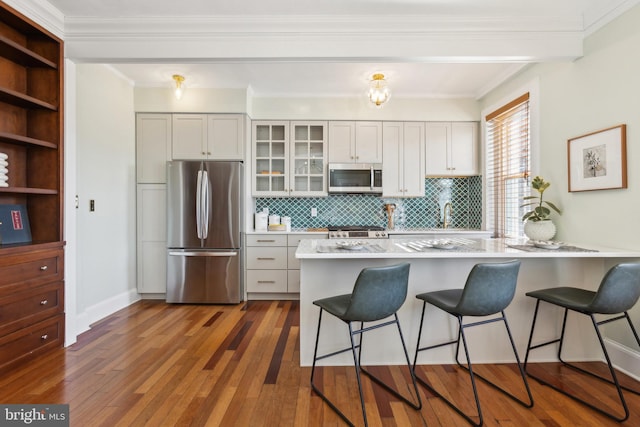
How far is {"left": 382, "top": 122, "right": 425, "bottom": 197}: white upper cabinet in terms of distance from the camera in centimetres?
446

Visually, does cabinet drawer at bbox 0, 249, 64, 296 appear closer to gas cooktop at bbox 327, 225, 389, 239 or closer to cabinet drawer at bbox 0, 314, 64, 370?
cabinet drawer at bbox 0, 314, 64, 370

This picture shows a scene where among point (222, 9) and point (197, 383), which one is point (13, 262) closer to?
point (197, 383)

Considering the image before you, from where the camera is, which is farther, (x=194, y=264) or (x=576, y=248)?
(x=194, y=264)

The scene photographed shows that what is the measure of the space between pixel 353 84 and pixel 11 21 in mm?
3141

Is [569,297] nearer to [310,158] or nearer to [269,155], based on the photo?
[310,158]

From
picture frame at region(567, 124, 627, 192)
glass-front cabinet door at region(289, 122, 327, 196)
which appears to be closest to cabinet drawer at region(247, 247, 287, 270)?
glass-front cabinet door at region(289, 122, 327, 196)

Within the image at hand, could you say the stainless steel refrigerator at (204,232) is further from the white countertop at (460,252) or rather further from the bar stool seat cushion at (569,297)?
the bar stool seat cushion at (569,297)

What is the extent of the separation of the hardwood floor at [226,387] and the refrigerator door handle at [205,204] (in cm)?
125

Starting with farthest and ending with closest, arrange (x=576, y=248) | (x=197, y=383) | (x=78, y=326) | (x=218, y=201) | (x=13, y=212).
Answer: (x=218, y=201)
(x=78, y=326)
(x=13, y=212)
(x=576, y=248)
(x=197, y=383)

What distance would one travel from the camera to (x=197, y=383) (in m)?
2.16

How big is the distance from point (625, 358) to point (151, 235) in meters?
4.67

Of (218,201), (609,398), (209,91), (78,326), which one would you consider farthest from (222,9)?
(609,398)

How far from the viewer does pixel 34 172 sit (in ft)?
8.83

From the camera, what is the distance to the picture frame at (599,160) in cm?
232
